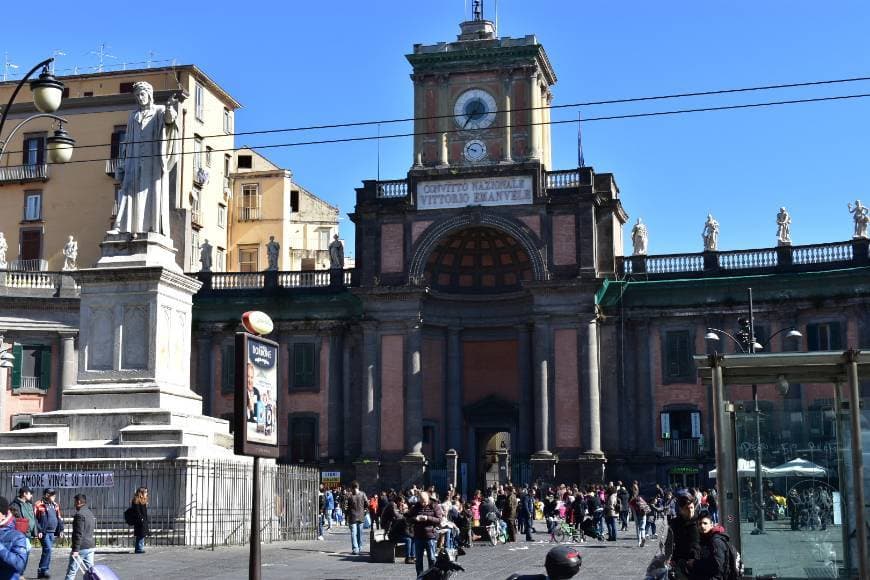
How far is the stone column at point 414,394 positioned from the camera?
169 ft

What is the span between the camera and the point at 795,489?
16.1 metres

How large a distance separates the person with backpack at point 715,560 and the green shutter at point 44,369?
152 feet

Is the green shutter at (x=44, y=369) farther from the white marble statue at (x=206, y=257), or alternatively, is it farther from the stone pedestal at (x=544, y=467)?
the stone pedestal at (x=544, y=467)

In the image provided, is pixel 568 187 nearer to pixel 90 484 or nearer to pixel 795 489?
pixel 90 484

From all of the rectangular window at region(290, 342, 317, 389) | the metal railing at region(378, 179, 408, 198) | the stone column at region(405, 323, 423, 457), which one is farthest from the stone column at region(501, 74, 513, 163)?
the rectangular window at region(290, 342, 317, 389)

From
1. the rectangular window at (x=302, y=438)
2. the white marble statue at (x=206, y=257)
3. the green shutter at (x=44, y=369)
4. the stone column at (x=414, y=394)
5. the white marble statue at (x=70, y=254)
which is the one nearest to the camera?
the stone column at (x=414, y=394)

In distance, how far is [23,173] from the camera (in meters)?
60.0

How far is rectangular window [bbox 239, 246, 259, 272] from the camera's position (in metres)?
66.6

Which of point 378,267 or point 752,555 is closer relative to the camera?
point 752,555

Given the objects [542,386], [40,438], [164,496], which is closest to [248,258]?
[542,386]

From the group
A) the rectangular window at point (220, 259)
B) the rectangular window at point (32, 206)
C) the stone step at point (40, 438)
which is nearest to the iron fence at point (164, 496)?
the stone step at point (40, 438)

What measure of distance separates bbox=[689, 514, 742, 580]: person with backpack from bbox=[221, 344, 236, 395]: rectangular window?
147 ft

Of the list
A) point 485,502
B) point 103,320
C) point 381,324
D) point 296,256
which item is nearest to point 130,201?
point 103,320

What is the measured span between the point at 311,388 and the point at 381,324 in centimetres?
521
